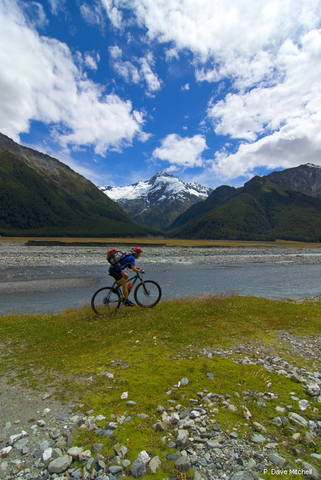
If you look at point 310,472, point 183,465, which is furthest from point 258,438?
point 183,465

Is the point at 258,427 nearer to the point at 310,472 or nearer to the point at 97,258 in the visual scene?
the point at 310,472

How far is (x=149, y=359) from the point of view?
763cm

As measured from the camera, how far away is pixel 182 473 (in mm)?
3471

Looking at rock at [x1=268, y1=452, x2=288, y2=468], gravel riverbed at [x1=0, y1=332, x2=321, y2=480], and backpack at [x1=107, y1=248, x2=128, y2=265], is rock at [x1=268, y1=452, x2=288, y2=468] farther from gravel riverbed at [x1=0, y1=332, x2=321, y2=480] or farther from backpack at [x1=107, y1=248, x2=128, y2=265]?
backpack at [x1=107, y1=248, x2=128, y2=265]

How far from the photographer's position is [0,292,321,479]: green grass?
473 centimetres

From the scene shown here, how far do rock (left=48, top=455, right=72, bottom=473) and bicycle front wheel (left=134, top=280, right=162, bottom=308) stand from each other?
982 centimetres

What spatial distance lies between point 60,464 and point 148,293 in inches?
405

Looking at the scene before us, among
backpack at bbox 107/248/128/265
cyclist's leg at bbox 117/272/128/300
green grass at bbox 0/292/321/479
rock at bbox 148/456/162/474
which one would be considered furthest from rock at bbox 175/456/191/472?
cyclist's leg at bbox 117/272/128/300

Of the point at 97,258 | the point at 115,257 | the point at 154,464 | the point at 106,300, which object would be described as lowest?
the point at 97,258

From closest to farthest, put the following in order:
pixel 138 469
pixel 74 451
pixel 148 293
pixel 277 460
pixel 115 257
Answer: pixel 138 469 → pixel 277 460 → pixel 74 451 → pixel 115 257 → pixel 148 293

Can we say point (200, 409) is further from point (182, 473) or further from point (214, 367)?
point (214, 367)

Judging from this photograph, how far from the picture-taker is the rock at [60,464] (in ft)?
12.0

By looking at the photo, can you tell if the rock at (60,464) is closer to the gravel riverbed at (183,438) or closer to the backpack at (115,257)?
the gravel riverbed at (183,438)

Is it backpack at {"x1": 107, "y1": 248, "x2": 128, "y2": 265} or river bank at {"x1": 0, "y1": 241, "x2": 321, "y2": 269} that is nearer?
backpack at {"x1": 107, "y1": 248, "x2": 128, "y2": 265}
